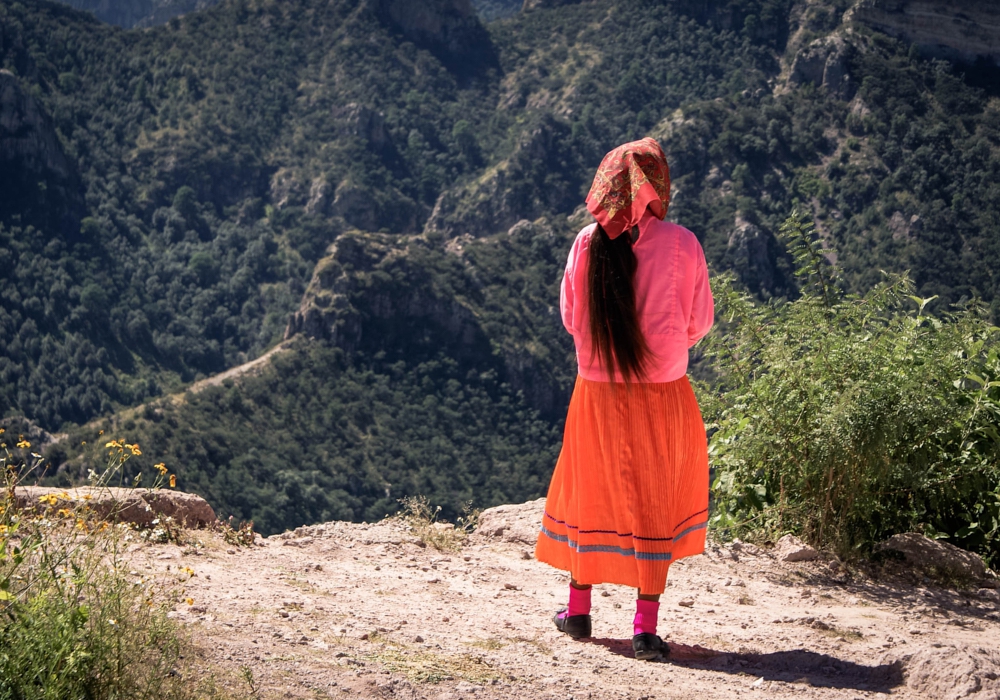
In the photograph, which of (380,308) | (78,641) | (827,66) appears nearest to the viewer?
(78,641)

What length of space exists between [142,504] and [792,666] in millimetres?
2617

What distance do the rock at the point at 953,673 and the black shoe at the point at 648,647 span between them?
69 cm

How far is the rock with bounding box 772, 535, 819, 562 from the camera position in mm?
4086

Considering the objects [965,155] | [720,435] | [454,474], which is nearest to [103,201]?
[454,474]

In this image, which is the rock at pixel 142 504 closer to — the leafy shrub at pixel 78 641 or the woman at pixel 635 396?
the leafy shrub at pixel 78 641

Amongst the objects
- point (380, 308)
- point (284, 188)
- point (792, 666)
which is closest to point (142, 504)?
point (792, 666)

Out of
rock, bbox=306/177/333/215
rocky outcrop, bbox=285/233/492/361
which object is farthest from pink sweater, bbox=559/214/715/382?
rock, bbox=306/177/333/215

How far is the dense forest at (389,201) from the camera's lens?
35.8 m

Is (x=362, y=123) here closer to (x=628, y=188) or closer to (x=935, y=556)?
(x=935, y=556)

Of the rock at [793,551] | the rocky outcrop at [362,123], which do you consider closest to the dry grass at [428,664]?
the rock at [793,551]

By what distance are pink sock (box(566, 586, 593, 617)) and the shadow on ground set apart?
0.10 metres

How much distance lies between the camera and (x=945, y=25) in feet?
179

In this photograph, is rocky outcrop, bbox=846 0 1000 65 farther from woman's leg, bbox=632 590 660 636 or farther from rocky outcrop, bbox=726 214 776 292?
woman's leg, bbox=632 590 660 636

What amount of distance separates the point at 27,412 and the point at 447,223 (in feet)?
92.9
